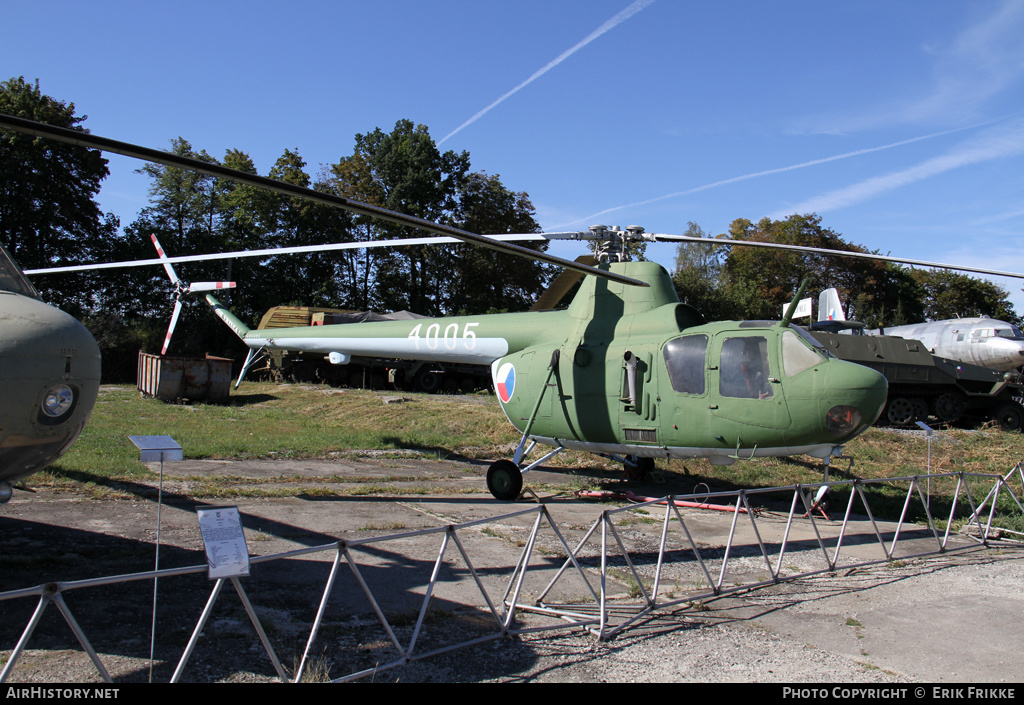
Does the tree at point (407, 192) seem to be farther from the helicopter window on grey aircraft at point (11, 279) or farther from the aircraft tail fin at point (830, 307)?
the helicopter window on grey aircraft at point (11, 279)

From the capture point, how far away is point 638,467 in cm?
1110

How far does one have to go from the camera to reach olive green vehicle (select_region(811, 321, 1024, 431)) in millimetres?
16844

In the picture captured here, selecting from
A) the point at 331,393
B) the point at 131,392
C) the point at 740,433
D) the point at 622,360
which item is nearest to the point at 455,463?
the point at 622,360

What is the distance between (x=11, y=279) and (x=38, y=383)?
132cm

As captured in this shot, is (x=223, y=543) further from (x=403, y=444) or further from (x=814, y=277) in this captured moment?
(x=814, y=277)

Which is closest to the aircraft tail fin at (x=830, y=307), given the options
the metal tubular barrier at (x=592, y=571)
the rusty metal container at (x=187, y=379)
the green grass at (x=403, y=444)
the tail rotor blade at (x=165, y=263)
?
the green grass at (x=403, y=444)

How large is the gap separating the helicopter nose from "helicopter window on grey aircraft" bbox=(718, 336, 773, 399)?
0.65 m

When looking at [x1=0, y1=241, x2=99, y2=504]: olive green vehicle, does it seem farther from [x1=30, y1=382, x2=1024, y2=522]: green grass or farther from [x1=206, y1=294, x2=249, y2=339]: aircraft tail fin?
[x1=206, y1=294, x2=249, y2=339]: aircraft tail fin

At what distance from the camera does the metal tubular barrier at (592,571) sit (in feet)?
11.5

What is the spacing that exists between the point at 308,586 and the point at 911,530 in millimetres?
7740

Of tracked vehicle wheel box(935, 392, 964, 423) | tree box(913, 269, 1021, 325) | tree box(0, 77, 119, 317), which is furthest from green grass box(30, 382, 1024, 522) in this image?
tree box(913, 269, 1021, 325)

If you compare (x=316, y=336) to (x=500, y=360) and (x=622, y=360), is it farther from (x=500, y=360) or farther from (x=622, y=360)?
(x=622, y=360)

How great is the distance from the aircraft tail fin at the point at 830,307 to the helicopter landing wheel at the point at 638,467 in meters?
14.2

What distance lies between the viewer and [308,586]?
5289mm
